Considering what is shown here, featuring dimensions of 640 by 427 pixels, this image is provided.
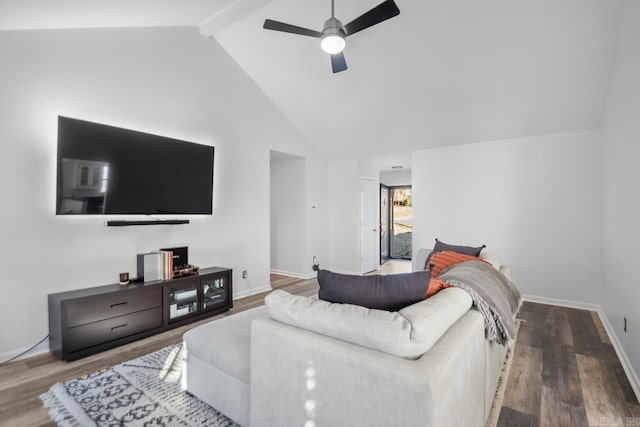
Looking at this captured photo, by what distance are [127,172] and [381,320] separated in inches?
117

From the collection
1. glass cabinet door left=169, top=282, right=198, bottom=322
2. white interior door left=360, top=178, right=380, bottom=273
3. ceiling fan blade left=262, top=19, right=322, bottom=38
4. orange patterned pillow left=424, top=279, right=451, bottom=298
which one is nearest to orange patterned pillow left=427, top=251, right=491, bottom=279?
orange patterned pillow left=424, top=279, right=451, bottom=298

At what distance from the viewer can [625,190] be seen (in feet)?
8.34

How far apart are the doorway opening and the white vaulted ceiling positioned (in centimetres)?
308

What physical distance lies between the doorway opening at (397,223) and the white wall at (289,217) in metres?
2.89

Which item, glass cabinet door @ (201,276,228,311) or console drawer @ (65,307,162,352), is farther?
glass cabinet door @ (201,276,228,311)

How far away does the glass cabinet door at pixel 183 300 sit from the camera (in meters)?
3.20

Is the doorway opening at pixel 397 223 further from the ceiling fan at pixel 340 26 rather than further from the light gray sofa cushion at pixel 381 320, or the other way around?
the light gray sofa cushion at pixel 381 320

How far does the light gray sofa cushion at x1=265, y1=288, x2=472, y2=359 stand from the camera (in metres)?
1.15

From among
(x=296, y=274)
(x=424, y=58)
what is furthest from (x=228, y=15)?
(x=296, y=274)

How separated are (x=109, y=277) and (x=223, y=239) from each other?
4.56 feet

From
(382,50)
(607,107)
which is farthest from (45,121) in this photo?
(607,107)

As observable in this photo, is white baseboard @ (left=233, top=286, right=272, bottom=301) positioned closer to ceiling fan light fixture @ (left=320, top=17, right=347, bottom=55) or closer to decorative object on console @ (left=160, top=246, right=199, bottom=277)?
decorative object on console @ (left=160, top=246, right=199, bottom=277)

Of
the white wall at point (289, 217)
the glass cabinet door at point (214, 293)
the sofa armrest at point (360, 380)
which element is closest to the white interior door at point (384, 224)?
the white wall at point (289, 217)

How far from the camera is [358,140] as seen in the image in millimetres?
5293
